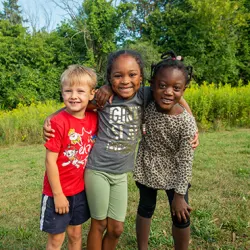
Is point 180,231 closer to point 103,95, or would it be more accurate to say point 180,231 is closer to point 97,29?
point 103,95

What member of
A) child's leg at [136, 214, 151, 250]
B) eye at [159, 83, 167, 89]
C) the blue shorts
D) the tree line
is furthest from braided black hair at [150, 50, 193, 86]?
the tree line

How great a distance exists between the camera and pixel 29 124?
30.1 ft

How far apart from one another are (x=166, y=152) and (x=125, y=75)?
63 cm

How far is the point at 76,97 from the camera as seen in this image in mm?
1892

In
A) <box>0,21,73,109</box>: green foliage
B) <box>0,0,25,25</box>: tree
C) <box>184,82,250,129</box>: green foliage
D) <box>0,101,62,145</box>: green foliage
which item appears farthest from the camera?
<box>0,0,25,25</box>: tree

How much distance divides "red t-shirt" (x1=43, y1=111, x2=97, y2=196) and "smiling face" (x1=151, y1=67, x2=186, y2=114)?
52cm

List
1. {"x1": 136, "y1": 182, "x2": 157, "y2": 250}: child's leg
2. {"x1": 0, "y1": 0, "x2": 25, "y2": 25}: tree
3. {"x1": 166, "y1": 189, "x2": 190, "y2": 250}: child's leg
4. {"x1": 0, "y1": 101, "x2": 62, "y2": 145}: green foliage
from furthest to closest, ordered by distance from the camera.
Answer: {"x1": 0, "y1": 0, "x2": 25, "y2": 25}: tree < {"x1": 0, "y1": 101, "x2": 62, "y2": 145}: green foliage < {"x1": 136, "y1": 182, "x2": 157, "y2": 250}: child's leg < {"x1": 166, "y1": 189, "x2": 190, "y2": 250}: child's leg

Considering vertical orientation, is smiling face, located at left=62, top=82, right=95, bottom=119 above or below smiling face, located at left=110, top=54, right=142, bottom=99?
below

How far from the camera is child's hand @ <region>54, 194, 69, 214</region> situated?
1.83 m

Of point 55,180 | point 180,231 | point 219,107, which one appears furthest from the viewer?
Result: point 219,107

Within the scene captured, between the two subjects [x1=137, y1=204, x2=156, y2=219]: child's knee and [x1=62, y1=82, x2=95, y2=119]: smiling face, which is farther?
[x1=137, y1=204, x2=156, y2=219]: child's knee

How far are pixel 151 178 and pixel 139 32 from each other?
20.9m

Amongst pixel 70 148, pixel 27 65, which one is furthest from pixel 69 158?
pixel 27 65

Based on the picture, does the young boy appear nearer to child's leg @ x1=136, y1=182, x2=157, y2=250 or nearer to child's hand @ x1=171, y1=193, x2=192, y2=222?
child's leg @ x1=136, y1=182, x2=157, y2=250
